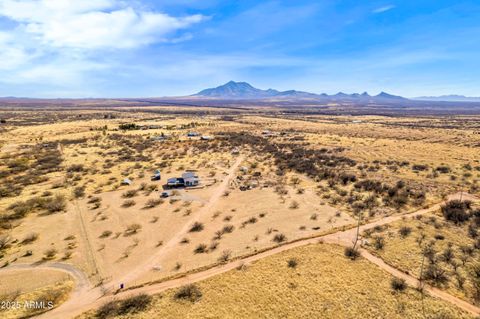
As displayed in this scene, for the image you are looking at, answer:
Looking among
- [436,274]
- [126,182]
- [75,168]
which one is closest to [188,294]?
[436,274]

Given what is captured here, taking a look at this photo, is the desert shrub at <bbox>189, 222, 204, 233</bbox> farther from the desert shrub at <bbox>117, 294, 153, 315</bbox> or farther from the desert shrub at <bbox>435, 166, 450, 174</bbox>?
the desert shrub at <bbox>435, 166, 450, 174</bbox>

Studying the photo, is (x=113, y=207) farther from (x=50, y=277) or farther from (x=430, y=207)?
(x=430, y=207)

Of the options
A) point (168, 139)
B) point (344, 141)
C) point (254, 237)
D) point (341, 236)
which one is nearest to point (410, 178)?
point (341, 236)

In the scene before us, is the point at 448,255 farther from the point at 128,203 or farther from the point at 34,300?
the point at 128,203

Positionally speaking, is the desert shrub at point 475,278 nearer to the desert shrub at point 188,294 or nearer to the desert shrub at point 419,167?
the desert shrub at point 188,294

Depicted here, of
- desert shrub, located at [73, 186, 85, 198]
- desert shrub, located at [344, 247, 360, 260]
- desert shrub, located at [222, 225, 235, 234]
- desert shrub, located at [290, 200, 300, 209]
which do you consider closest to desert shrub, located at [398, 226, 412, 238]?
desert shrub, located at [344, 247, 360, 260]

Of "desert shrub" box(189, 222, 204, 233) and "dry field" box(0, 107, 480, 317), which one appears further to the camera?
"desert shrub" box(189, 222, 204, 233)
